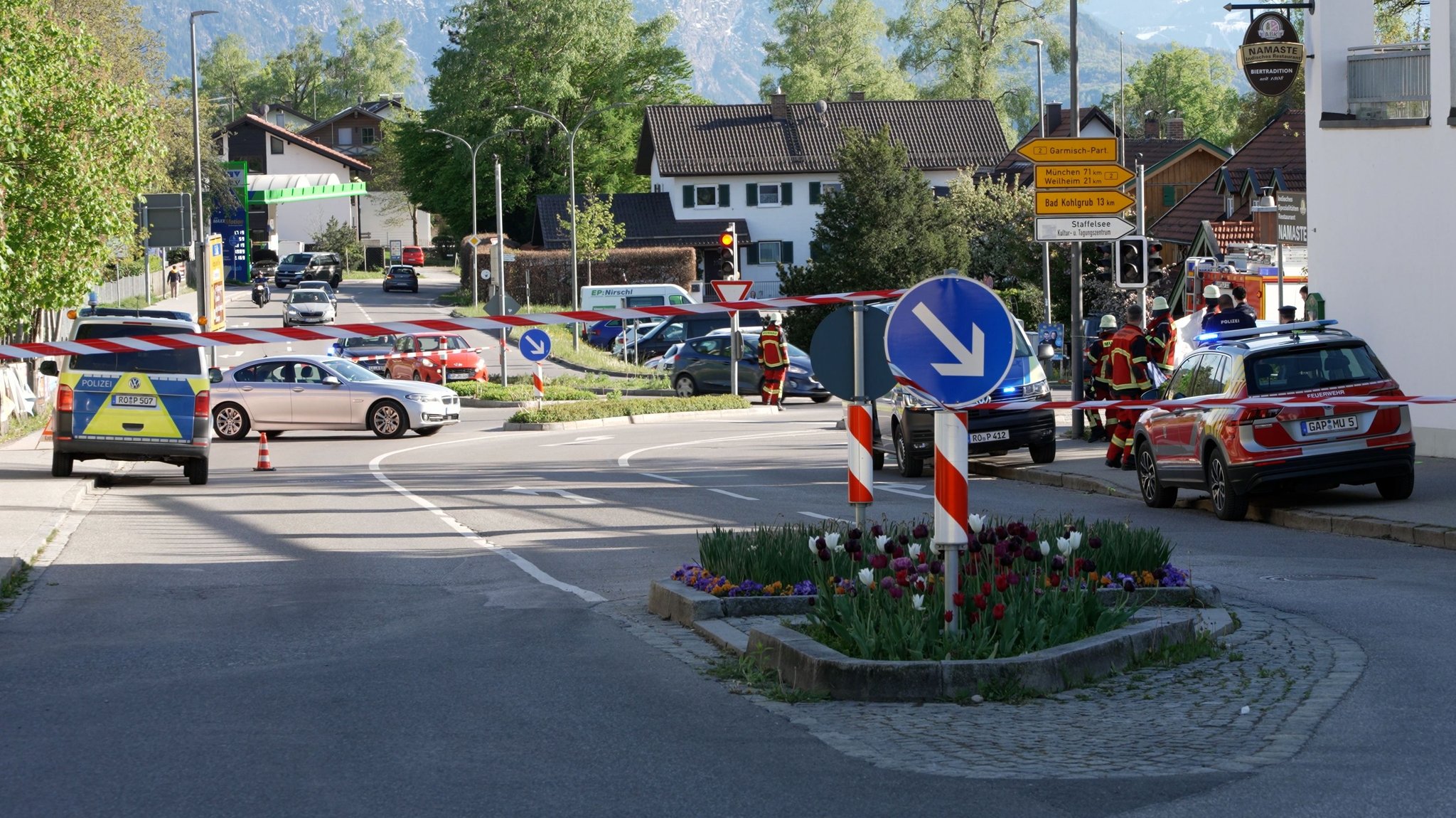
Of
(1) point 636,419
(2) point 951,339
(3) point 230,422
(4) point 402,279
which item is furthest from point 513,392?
(4) point 402,279

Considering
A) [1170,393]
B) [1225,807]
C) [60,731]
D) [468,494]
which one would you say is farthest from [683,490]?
[1225,807]

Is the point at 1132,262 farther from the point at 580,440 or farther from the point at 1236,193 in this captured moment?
the point at 1236,193

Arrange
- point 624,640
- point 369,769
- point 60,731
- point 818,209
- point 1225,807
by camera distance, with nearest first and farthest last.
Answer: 1. point 1225,807
2. point 369,769
3. point 60,731
4. point 624,640
5. point 818,209

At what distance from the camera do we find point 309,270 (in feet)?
297

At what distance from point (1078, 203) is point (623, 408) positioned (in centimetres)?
1324

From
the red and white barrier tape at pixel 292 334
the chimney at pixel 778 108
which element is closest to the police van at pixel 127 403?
the red and white barrier tape at pixel 292 334

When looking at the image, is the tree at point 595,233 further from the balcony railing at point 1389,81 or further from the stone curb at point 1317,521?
the stone curb at point 1317,521

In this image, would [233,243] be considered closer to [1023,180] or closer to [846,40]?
[846,40]

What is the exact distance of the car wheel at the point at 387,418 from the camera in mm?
29859

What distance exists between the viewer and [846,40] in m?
101

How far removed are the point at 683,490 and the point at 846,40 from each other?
278ft

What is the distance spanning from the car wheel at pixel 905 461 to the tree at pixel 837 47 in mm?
80034

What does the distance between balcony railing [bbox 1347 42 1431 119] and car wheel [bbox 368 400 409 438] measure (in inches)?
642

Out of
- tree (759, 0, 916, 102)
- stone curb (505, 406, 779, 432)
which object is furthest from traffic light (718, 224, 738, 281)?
tree (759, 0, 916, 102)
